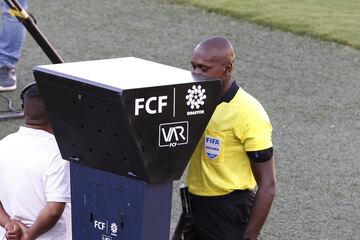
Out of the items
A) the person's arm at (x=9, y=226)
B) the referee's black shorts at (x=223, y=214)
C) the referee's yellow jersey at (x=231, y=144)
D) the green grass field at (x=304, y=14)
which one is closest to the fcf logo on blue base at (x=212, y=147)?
the referee's yellow jersey at (x=231, y=144)

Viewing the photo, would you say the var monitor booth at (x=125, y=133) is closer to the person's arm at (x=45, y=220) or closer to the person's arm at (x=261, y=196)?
the person's arm at (x=45, y=220)

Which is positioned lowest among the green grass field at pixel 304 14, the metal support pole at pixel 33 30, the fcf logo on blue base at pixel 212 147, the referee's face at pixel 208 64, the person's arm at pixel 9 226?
the green grass field at pixel 304 14

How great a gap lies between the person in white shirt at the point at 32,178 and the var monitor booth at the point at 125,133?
50 cm

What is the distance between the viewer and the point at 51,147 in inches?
195

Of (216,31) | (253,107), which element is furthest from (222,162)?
(216,31)

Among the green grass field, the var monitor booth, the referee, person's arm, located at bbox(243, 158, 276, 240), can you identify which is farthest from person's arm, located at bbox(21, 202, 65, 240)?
the green grass field

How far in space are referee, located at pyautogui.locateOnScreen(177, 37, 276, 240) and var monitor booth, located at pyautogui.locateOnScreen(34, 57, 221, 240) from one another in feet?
1.94

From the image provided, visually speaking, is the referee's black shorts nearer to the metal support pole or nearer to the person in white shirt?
the person in white shirt

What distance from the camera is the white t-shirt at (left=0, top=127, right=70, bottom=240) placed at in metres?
4.93

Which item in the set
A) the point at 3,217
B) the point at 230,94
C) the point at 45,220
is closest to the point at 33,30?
the point at 3,217

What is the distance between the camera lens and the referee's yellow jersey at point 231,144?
4922mm

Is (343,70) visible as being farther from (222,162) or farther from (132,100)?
(132,100)

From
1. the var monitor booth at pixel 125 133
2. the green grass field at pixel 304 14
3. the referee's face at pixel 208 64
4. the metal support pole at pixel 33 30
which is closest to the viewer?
the var monitor booth at pixel 125 133

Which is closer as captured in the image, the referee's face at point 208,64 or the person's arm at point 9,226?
the referee's face at point 208,64
